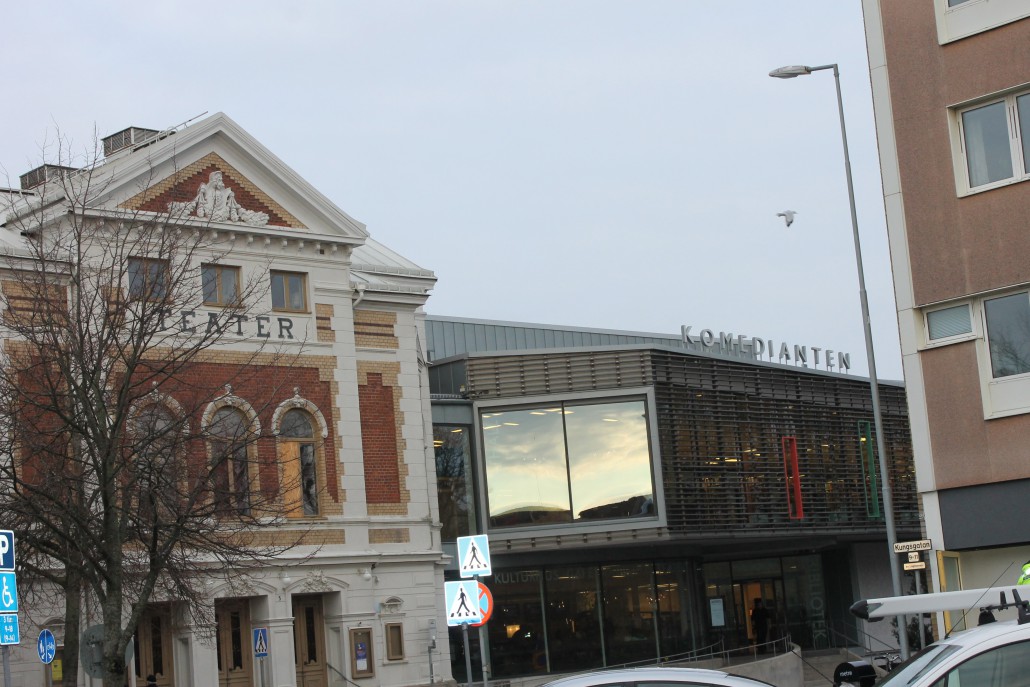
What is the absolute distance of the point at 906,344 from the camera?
2081 centimetres

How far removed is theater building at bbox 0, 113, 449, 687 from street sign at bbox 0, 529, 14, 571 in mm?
13426

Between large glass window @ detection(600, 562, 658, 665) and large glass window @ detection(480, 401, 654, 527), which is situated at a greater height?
large glass window @ detection(480, 401, 654, 527)

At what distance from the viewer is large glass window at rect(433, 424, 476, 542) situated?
38406mm

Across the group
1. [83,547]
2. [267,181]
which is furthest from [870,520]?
[83,547]

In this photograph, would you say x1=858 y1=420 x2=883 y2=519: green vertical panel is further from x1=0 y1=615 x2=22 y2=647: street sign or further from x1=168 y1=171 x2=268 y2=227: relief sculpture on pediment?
x1=0 y1=615 x2=22 y2=647: street sign

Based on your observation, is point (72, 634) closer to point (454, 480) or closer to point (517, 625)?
point (454, 480)

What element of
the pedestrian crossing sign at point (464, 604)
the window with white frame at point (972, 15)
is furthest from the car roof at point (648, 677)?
the window with white frame at point (972, 15)

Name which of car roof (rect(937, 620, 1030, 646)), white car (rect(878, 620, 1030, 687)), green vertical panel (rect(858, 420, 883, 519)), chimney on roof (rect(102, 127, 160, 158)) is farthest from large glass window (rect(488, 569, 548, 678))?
white car (rect(878, 620, 1030, 687))

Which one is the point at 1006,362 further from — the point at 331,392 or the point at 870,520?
the point at 870,520

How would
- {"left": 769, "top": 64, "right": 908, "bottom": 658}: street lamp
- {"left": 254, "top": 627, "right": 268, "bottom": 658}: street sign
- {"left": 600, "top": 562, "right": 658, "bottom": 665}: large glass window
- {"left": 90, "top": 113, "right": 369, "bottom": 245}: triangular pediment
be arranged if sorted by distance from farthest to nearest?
{"left": 600, "top": 562, "right": 658, "bottom": 665}: large glass window
{"left": 254, "top": 627, "right": 268, "bottom": 658}: street sign
{"left": 90, "top": 113, "right": 369, "bottom": 245}: triangular pediment
{"left": 769, "top": 64, "right": 908, "bottom": 658}: street lamp

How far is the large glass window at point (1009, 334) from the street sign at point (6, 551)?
43.1ft

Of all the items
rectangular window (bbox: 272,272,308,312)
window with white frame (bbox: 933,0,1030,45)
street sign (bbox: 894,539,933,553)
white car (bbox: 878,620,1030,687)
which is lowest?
white car (bbox: 878,620,1030,687)

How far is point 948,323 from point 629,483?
63.3ft

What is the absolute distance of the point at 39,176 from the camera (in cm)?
3547
